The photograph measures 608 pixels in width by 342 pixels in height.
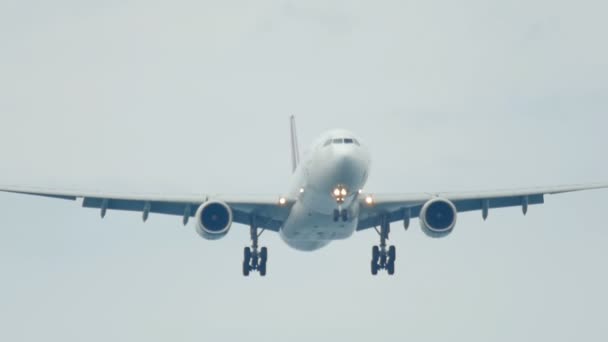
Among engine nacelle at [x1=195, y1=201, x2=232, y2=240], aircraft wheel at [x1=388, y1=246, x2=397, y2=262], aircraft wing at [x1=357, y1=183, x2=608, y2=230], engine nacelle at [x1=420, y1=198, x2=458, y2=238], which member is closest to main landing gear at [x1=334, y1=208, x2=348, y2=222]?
aircraft wing at [x1=357, y1=183, x2=608, y2=230]

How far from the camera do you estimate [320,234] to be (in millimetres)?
53375

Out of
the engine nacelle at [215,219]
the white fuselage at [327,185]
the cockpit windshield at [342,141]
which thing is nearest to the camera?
the white fuselage at [327,185]

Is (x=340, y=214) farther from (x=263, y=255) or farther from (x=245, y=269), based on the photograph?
(x=245, y=269)

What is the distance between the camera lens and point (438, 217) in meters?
52.6

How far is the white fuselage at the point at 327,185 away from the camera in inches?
1880

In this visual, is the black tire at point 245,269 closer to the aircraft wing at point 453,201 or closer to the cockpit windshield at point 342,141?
the aircraft wing at point 453,201

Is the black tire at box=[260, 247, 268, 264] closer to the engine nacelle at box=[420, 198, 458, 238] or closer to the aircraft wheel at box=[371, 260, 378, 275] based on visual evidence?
the aircraft wheel at box=[371, 260, 378, 275]

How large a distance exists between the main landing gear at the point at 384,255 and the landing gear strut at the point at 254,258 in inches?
177

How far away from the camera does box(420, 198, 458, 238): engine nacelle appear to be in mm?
52344

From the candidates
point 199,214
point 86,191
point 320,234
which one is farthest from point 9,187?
point 320,234

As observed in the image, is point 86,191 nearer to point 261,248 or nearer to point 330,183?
point 261,248

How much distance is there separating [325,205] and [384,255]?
23.5 ft

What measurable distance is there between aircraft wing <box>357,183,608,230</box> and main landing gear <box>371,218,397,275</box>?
1.82 feet

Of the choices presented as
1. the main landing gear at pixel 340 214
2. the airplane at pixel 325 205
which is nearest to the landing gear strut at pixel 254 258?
the airplane at pixel 325 205
